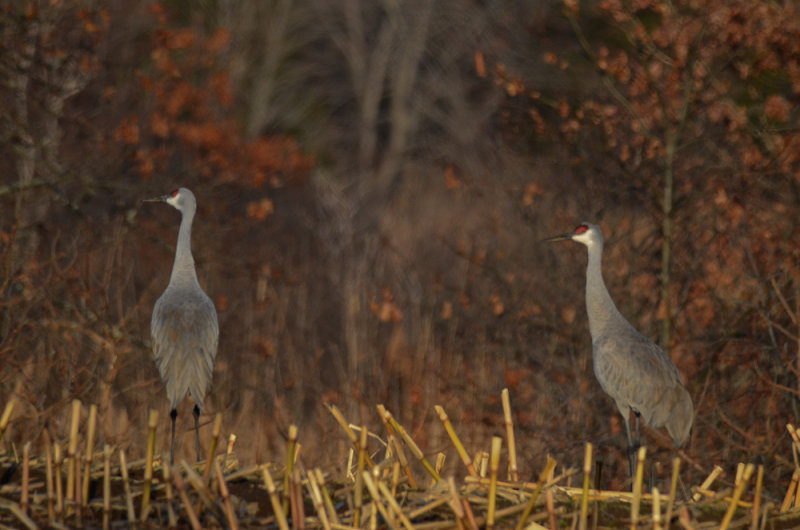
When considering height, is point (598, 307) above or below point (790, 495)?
above

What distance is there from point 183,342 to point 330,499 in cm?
286

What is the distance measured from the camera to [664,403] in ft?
24.1

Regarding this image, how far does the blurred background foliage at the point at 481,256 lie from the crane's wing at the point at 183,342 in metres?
0.25

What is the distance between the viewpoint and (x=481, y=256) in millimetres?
8969

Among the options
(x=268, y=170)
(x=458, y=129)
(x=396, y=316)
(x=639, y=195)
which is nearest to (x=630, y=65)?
(x=639, y=195)

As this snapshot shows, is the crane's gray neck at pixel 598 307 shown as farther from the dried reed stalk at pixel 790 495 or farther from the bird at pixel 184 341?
the dried reed stalk at pixel 790 495

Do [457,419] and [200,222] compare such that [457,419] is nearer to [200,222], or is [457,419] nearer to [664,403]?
[664,403]

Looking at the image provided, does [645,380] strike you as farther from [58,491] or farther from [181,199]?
[58,491]

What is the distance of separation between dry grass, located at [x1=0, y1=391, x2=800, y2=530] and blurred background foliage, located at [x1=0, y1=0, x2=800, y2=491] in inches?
64.0

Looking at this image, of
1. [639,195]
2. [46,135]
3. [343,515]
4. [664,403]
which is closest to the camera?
[343,515]

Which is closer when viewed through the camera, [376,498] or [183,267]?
[376,498]

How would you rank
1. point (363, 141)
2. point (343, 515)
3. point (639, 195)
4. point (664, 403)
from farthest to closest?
point (363, 141) → point (639, 195) → point (664, 403) → point (343, 515)

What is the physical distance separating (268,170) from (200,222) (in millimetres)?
3362

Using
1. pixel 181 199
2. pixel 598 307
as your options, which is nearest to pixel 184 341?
pixel 181 199
